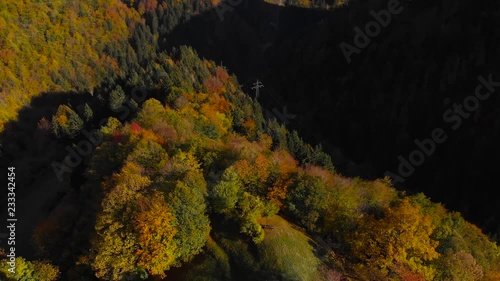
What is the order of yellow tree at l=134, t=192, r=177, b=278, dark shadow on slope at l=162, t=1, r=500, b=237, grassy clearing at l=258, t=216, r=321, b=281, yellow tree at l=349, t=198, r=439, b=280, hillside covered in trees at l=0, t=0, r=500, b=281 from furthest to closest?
dark shadow on slope at l=162, t=1, r=500, b=237, yellow tree at l=349, t=198, r=439, b=280, hillside covered in trees at l=0, t=0, r=500, b=281, grassy clearing at l=258, t=216, r=321, b=281, yellow tree at l=134, t=192, r=177, b=278

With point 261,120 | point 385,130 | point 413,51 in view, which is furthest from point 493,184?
point 261,120

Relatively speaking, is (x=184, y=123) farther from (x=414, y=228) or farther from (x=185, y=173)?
(x=414, y=228)

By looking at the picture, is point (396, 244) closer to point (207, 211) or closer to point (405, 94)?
point (207, 211)

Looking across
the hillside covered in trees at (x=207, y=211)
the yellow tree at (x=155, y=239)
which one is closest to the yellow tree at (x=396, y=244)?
the hillside covered in trees at (x=207, y=211)

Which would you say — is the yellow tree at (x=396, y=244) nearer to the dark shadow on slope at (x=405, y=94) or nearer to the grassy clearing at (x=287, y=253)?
the grassy clearing at (x=287, y=253)

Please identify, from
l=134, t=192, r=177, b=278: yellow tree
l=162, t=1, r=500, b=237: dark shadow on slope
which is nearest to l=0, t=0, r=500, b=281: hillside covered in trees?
l=134, t=192, r=177, b=278: yellow tree

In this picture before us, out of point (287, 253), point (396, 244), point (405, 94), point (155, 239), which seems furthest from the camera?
point (405, 94)

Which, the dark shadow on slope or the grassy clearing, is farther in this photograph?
the dark shadow on slope

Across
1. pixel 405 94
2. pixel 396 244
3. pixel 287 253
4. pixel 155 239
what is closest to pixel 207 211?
pixel 155 239

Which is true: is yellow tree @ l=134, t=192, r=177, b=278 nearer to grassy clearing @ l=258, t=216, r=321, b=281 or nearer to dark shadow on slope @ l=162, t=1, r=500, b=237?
grassy clearing @ l=258, t=216, r=321, b=281
